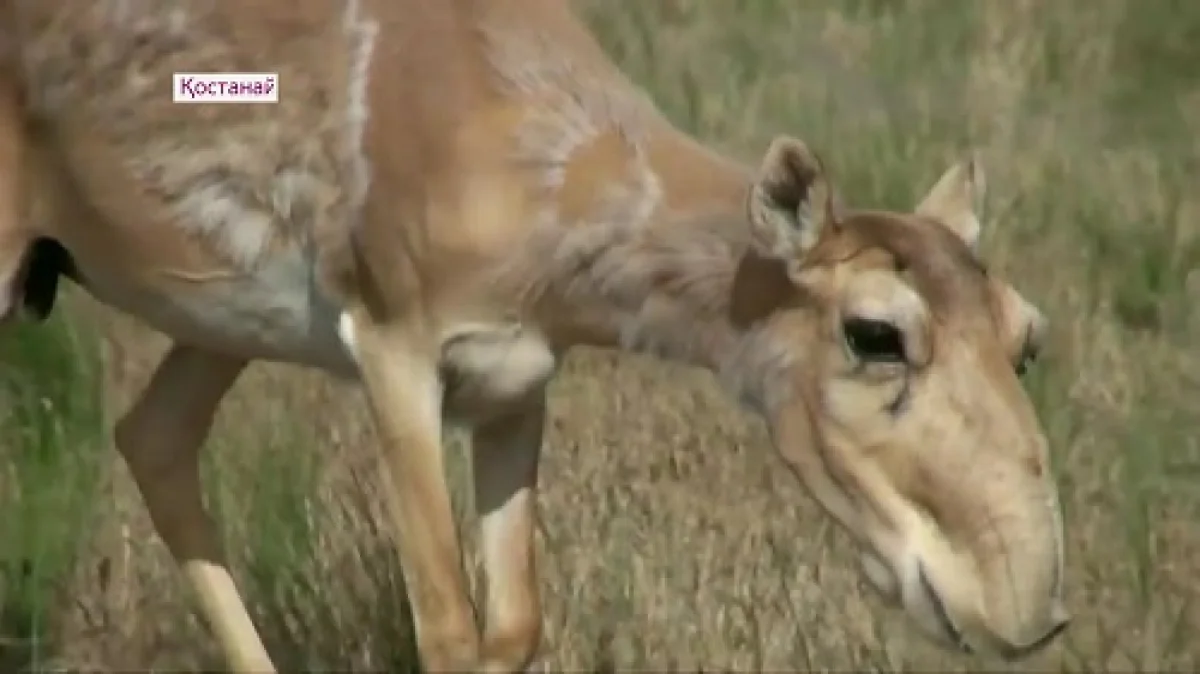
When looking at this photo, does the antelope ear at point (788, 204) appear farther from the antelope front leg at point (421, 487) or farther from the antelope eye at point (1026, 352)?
the antelope front leg at point (421, 487)

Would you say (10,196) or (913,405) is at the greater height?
(10,196)

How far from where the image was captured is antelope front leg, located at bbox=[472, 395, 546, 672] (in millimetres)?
1780

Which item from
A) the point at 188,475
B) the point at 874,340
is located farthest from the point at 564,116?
the point at 188,475

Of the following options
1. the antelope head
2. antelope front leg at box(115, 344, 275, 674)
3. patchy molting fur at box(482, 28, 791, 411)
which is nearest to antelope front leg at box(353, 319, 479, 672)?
patchy molting fur at box(482, 28, 791, 411)

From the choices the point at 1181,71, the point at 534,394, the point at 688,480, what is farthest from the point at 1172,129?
the point at 534,394

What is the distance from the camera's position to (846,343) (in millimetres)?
1426

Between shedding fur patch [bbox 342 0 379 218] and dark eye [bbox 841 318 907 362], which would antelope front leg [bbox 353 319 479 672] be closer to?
shedding fur patch [bbox 342 0 379 218]

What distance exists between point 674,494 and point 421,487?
2.95ft

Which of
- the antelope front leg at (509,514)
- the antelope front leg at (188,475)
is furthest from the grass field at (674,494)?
the antelope front leg at (509,514)

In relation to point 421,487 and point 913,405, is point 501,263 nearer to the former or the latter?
point 421,487

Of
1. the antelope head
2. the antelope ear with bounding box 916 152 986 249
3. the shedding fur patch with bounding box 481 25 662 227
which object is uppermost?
the shedding fur patch with bounding box 481 25 662 227

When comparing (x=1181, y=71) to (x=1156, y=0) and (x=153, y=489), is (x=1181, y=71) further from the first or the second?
(x=153, y=489)

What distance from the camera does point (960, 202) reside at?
1567 millimetres

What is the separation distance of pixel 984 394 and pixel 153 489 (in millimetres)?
1083
